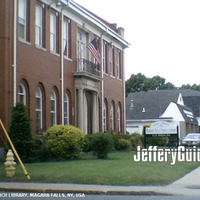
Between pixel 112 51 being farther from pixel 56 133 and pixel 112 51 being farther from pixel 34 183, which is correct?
pixel 34 183

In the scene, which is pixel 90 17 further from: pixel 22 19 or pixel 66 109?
pixel 22 19

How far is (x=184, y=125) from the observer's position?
62.8 m

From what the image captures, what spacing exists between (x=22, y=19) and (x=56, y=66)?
4.55 metres

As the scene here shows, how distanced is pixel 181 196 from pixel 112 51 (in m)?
27.0

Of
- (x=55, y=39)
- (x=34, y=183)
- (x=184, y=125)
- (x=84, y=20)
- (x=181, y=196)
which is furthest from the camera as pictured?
(x=184, y=125)

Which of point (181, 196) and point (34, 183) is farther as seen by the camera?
point (34, 183)

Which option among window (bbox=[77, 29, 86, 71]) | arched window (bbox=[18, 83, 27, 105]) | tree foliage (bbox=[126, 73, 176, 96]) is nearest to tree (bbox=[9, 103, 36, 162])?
arched window (bbox=[18, 83, 27, 105])

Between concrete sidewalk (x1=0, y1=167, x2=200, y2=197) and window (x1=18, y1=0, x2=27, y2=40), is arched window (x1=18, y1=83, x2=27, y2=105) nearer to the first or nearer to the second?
window (x1=18, y1=0, x2=27, y2=40)

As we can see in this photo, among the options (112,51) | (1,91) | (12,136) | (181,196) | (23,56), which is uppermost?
(112,51)

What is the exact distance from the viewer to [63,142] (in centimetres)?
2392

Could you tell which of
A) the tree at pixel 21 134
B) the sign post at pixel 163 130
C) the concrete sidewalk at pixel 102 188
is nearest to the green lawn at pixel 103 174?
the concrete sidewalk at pixel 102 188

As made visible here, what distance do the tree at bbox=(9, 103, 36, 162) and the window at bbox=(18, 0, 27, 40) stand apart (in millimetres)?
4441

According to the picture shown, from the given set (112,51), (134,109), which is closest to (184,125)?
(134,109)

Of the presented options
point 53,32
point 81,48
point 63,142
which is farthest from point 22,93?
point 81,48
